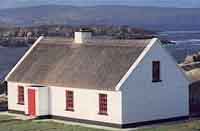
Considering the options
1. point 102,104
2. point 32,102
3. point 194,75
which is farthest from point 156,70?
point 194,75

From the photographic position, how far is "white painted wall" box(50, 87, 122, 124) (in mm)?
39844

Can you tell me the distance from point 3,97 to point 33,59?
5123 mm

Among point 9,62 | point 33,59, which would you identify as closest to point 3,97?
point 33,59

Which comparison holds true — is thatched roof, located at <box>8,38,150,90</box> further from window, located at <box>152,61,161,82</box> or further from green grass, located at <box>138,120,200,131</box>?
green grass, located at <box>138,120,200,131</box>

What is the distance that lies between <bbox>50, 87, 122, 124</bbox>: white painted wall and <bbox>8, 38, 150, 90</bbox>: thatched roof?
272mm

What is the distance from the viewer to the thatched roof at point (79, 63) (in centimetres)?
4088

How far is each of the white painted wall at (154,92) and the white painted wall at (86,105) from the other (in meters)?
0.35

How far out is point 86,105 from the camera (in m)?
41.1

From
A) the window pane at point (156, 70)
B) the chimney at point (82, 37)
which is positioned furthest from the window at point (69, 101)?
the window pane at point (156, 70)

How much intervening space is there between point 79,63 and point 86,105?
234 cm

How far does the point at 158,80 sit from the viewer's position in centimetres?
4106

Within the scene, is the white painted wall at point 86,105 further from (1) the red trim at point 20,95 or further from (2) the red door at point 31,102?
(1) the red trim at point 20,95

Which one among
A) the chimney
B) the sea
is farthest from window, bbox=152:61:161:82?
the sea

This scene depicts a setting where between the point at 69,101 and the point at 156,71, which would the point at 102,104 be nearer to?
the point at 69,101
